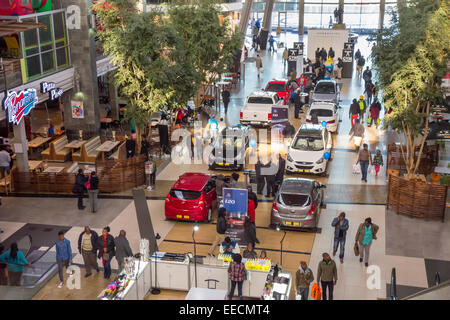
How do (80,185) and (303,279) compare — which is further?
(80,185)

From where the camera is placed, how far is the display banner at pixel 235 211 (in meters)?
15.8

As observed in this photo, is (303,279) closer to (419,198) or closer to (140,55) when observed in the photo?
(419,198)

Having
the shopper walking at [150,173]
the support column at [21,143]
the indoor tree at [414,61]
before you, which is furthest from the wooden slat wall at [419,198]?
the support column at [21,143]

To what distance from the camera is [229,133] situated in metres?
23.0

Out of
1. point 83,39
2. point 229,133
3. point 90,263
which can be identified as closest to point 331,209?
point 229,133

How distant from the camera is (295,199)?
16734 mm

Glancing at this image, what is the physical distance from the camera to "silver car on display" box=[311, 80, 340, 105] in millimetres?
30469

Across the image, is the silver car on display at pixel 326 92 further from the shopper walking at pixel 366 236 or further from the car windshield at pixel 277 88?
the shopper walking at pixel 366 236

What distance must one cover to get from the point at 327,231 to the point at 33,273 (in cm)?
829

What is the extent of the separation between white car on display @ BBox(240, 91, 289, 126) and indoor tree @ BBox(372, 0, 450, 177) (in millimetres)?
9606

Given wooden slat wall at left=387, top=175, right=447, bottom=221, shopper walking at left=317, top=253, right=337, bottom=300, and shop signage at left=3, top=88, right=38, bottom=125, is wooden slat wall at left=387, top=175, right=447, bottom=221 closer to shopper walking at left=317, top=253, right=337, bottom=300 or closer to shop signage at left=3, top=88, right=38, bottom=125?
shopper walking at left=317, top=253, right=337, bottom=300

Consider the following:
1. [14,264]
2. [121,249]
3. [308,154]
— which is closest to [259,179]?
[308,154]

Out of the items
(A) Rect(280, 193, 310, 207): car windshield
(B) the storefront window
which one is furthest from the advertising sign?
(A) Rect(280, 193, 310, 207): car windshield

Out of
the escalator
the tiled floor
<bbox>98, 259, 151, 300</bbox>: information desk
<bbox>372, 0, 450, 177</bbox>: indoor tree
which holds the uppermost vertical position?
<bbox>372, 0, 450, 177</bbox>: indoor tree
